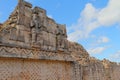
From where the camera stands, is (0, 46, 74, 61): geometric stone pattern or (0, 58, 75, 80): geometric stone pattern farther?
(0, 58, 75, 80): geometric stone pattern

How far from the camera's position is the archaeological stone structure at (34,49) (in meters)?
5.58

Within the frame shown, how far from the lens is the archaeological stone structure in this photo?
18.3 feet

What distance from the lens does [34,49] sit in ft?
20.3

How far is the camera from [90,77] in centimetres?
834

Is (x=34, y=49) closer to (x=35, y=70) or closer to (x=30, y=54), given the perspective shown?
(x=30, y=54)

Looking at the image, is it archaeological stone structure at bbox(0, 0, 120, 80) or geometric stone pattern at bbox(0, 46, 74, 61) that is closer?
geometric stone pattern at bbox(0, 46, 74, 61)

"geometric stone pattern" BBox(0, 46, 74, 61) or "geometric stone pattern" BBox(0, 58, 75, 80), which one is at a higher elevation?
"geometric stone pattern" BBox(0, 46, 74, 61)

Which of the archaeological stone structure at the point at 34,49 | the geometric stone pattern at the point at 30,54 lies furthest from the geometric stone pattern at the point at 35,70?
the geometric stone pattern at the point at 30,54

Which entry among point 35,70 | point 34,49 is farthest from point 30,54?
point 35,70

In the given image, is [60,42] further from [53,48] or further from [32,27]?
[32,27]

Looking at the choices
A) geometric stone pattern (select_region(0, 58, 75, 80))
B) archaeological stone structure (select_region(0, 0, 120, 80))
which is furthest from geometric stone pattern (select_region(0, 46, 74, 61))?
geometric stone pattern (select_region(0, 58, 75, 80))

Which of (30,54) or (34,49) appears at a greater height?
(34,49)

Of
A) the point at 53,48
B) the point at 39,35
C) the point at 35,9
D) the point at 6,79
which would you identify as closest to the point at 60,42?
the point at 53,48

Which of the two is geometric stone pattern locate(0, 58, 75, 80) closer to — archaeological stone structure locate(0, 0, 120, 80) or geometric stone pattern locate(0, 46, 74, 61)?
archaeological stone structure locate(0, 0, 120, 80)
